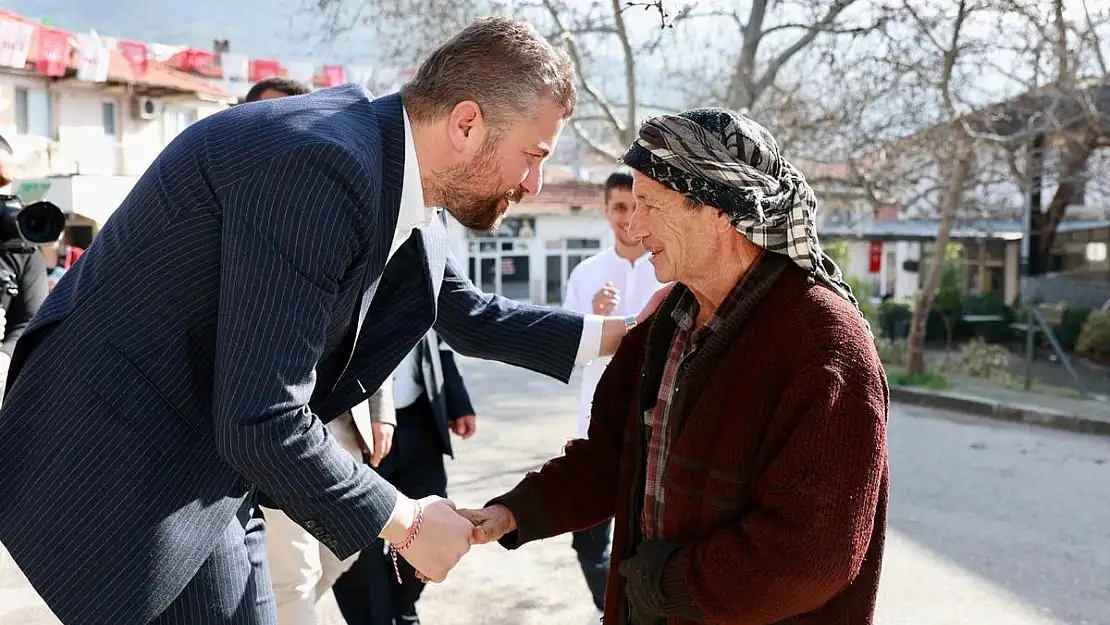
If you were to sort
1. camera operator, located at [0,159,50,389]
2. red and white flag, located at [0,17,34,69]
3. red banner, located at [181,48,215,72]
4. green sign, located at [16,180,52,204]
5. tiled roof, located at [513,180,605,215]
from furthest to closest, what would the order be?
tiled roof, located at [513,180,605,215] → red banner, located at [181,48,215,72] → green sign, located at [16,180,52,204] → red and white flag, located at [0,17,34,69] → camera operator, located at [0,159,50,389]

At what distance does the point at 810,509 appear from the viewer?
185 cm

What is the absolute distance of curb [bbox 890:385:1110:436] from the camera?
1080 centimetres

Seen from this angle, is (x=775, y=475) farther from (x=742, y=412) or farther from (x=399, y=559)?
(x=399, y=559)

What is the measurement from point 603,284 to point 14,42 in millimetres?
20471

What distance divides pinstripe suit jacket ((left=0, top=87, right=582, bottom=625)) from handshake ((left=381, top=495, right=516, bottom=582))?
9 centimetres

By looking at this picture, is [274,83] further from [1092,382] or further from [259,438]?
[1092,382]

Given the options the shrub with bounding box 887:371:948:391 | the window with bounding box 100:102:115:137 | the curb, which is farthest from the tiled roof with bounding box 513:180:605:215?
the curb

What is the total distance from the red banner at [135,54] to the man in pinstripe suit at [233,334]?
1002 inches

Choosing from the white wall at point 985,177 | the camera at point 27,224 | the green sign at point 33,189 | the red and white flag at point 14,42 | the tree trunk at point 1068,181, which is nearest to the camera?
the camera at point 27,224

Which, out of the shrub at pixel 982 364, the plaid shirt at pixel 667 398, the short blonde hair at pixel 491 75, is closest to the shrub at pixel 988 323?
the shrub at pixel 982 364

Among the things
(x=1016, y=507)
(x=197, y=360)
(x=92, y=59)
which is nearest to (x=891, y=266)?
(x=92, y=59)

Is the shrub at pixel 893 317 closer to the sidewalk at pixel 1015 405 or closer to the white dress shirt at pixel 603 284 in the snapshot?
the sidewalk at pixel 1015 405

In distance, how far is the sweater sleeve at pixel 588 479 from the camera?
Answer: 253cm

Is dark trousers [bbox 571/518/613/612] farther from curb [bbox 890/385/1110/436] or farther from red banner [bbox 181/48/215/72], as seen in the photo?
red banner [bbox 181/48/215/72]
